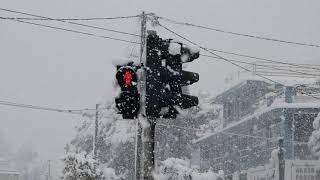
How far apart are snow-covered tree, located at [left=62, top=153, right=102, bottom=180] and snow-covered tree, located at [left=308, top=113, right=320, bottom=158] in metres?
9.84

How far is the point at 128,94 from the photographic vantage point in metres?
7.27

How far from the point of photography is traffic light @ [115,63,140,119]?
286 inches

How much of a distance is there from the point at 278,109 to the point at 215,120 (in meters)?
13.1

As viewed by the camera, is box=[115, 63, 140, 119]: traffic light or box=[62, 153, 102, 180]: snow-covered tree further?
box=[62, 153, 102, 180]: snow-covered tree

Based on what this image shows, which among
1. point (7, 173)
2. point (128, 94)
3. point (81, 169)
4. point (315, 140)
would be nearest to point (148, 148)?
point (128, 94)

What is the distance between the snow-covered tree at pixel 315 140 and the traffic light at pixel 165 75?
860 inches

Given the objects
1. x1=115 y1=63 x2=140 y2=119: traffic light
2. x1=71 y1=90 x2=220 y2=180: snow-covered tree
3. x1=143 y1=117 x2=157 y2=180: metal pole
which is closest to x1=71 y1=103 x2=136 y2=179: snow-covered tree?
x1=71 y1=90 x2=220 y2=180: snow-covered tree

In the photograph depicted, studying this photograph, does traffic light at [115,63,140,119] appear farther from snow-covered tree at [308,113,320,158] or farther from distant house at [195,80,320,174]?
snow-covered tree at [308,113,320,158]

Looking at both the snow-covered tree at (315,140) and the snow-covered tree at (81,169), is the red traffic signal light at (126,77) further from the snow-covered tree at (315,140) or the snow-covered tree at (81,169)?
the snow-covered tree at (315,140)

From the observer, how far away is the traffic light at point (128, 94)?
23.9 ft

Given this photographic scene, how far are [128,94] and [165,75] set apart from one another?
0.52 metres

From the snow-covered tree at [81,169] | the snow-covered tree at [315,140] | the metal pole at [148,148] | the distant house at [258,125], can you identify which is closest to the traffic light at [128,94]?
the metal pole at [148,148]

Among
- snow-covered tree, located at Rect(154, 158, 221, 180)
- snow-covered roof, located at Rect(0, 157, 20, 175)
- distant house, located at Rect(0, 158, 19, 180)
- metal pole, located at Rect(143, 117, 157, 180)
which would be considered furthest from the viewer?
snow-covered roof, located at Rect(0, 157, 20, 175)

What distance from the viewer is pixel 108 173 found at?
26406 mm
